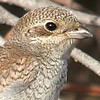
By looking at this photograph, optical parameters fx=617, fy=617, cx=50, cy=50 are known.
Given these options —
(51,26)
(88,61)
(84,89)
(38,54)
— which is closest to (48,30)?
(51,26)

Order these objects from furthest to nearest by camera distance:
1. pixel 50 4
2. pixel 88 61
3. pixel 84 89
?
pixel 84 89
pixel 50 4
pixel 88 61

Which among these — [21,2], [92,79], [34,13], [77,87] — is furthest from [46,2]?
[92,79]

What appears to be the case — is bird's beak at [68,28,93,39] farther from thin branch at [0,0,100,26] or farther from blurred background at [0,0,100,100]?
blurred background at [0,0,100,100]

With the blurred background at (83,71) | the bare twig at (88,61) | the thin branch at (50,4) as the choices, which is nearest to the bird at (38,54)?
the bare twig at (88,61)

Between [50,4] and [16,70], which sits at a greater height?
[50,4]

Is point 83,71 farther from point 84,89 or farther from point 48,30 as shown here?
point 48,30
